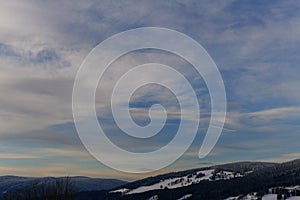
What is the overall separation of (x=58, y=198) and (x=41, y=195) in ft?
22.8

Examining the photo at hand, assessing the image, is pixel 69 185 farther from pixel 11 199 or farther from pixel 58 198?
pixel 11 199

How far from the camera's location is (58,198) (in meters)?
73.8

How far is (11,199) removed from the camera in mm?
71125

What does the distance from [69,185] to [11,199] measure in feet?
35.9

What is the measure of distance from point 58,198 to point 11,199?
851 cm

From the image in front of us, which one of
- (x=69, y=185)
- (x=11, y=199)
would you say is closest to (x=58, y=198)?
(x=69, y=185)

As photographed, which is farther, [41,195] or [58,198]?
[41,195]

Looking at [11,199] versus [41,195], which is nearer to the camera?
[11,199]

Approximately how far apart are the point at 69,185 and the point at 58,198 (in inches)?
132

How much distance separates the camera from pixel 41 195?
78.9 m

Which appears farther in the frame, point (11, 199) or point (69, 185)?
point (69, 185)

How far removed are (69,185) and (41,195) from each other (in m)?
7.55
